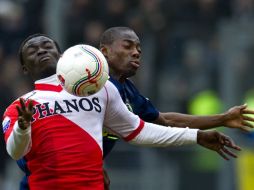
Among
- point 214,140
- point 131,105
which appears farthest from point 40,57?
point 214,140

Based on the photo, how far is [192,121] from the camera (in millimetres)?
8734

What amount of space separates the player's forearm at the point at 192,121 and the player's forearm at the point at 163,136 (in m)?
0.67

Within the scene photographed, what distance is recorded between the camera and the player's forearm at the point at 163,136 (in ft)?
26.0

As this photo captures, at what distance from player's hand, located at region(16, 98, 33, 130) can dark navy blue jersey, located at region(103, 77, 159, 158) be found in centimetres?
130

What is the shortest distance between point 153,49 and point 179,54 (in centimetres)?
48

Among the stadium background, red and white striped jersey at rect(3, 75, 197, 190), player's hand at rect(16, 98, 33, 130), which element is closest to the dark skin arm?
red and white striped jersey at rect(3, 75, 197, 190)

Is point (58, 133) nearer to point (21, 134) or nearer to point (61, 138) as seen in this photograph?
point (61, 138)

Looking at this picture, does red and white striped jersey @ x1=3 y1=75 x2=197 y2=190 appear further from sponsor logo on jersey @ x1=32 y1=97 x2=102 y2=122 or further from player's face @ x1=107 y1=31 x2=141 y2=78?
player's face @ x1=107 y1=31 x2=141 y2=78

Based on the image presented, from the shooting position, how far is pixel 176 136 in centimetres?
793

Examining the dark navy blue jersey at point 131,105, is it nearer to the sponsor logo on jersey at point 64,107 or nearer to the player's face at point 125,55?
the player's face at point 125,55

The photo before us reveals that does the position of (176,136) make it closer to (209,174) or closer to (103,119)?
(103,119)

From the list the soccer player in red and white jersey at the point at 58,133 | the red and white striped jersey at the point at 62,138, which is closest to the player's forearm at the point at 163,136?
the soccer player in red and white jersey at the point at 58,133

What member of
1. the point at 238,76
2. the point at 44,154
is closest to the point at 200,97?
the point at 238,76

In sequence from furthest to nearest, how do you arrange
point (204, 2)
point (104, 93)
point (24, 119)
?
point (204, 2), point (104, 93), point (24, 119)
